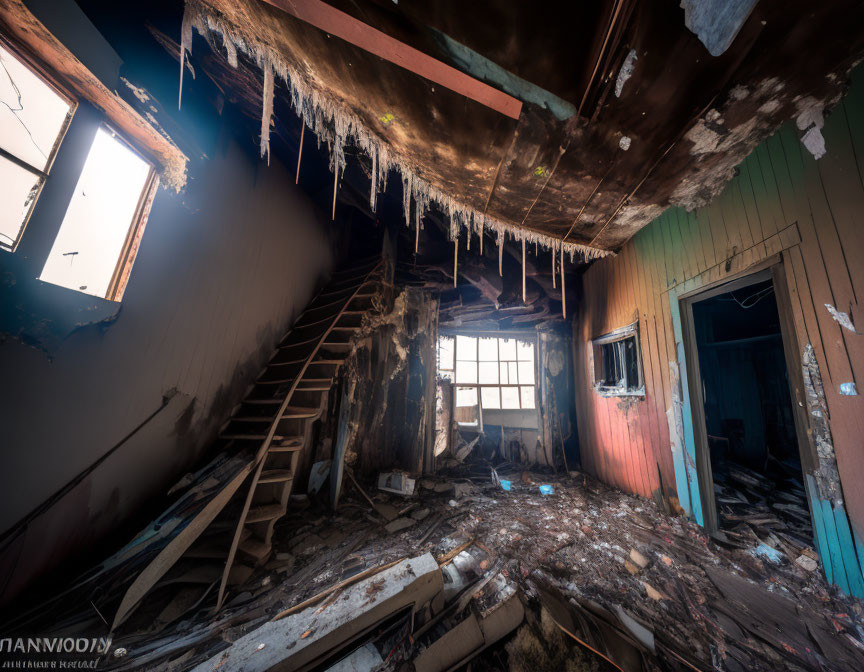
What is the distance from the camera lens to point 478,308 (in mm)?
5387

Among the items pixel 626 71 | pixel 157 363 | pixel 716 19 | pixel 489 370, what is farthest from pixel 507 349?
pixel 157 363

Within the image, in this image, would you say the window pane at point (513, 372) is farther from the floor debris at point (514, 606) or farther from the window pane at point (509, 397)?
the floor debris at point (514, 606)

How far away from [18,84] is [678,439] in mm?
6094

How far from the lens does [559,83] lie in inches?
71.5

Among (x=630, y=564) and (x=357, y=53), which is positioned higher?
(x=357, y=53)

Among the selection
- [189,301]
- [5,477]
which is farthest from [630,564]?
[189,301]

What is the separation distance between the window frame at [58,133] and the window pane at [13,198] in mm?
11

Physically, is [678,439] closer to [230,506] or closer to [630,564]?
[630,564]

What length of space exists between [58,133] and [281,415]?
2.52 meters

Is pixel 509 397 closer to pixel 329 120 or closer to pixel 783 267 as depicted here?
pixel 783 267

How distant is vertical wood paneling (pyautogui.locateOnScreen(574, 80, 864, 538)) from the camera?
69.7 inches

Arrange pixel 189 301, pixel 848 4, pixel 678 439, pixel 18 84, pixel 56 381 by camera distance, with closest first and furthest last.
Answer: pixel 848 4 < pixel 18 84 < pixel 56 381 < pixel 189 301 < pixel 678 439

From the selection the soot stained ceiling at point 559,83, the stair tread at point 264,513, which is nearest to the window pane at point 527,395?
the soot stained ceiling at point 559,83

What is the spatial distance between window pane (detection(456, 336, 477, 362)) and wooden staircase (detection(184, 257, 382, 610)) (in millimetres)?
2452
